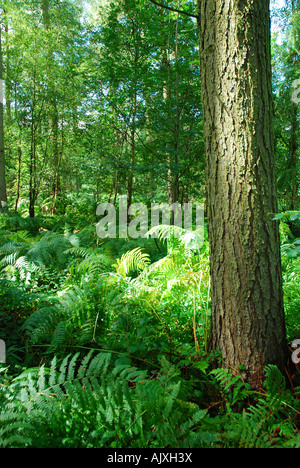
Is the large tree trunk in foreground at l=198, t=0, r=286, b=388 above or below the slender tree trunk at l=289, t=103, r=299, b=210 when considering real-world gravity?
below

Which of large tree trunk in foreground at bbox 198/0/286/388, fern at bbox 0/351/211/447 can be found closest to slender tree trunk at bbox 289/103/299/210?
large tree trunk in foreground at bbox 198/0/286/388

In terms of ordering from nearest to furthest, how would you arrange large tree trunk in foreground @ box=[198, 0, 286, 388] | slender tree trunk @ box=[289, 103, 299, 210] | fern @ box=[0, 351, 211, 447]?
fern @ box=[0, 351, 211, 447]
large tree trunk in foreground @ box=[198, 0, 286, 388]
slender tree trunk @ box=[289, 103, 299, 210]

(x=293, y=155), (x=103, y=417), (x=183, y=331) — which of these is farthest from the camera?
(x=293, y=155)

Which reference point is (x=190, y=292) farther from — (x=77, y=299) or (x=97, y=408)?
(x=97, y=408)

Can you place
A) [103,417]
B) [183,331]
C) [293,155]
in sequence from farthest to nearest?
[293,155] < [183,331] < [103,417]

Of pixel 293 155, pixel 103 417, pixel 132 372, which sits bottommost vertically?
pixel 103 417

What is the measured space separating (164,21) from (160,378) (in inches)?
227

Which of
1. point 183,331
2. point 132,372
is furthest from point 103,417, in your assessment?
→ point 183,331

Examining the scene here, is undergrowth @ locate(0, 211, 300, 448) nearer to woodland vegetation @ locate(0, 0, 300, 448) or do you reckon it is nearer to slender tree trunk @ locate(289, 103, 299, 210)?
woodland vegetation @ locate(0, 0, 300, 448)

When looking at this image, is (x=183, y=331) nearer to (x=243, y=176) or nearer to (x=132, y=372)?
(x=132, y=372)

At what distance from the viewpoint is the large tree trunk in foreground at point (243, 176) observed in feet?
4.91

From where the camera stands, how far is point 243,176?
152cm

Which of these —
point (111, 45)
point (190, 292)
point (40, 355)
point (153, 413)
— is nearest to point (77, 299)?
point (40, 355)

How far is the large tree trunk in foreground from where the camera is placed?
4.91 feet
